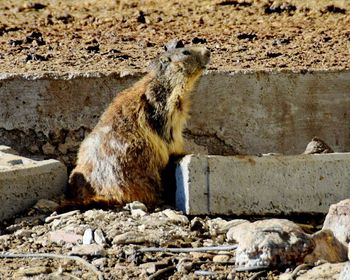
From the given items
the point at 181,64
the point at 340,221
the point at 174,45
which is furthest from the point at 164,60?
the point at 340,221

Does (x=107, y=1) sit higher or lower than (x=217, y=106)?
higher

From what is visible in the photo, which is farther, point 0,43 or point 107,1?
point 107,1

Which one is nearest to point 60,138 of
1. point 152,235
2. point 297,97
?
point 297,97

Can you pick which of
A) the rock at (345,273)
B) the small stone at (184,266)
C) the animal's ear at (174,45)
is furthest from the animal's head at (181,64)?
the rock at (345,273)

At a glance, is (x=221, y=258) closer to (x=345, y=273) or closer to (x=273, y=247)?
(x=273, y=247)

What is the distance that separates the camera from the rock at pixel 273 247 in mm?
8023

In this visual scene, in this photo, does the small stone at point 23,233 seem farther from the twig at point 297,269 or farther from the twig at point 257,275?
the twig at point 297,269

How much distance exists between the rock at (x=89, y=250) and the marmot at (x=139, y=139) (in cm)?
109

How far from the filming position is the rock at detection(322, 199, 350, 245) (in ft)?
27.9

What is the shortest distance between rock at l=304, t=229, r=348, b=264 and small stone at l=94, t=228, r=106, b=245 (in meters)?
1.53

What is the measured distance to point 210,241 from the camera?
8938 mm

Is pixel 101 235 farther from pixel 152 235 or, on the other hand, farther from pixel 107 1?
pixel 107 1

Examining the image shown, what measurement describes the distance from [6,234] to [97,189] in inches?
39.8

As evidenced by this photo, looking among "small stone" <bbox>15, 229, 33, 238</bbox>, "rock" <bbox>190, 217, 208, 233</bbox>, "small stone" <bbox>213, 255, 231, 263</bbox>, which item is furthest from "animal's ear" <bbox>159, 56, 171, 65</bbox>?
"small stone" <bbox>213, 255, 231, 263</bbox>
